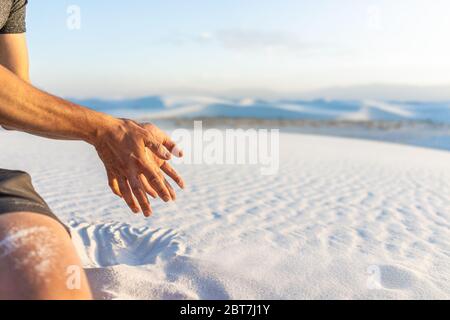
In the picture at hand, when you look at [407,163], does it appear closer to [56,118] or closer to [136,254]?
[136,254]

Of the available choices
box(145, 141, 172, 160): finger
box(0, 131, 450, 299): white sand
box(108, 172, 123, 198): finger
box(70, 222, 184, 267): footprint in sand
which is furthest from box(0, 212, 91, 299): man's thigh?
box(70, 222, 184, 267): footprint in sand

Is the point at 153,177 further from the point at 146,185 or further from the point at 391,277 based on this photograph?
the point at 391,277

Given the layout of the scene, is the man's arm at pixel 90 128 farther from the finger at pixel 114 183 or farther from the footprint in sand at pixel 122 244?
the footprint in sand at pixel 122 244

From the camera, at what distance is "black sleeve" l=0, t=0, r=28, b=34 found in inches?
88.7

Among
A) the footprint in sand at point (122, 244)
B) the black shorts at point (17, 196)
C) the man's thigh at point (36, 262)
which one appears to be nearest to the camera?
the man's thigh at point (36, 262)

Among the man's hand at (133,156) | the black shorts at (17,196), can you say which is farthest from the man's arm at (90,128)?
the black shorts at (17,196)

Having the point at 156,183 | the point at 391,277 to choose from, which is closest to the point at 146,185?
the point at 156,183

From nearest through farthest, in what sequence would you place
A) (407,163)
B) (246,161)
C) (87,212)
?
(87,212)
(246,161)
(407,163)

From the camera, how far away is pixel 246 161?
9328mm

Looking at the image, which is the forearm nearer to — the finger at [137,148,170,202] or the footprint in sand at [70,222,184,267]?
the finger at [137,148,170,202]

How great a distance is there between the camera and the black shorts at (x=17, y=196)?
170 centimetres

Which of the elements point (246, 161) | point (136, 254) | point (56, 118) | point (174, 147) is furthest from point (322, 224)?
point (246, 161)

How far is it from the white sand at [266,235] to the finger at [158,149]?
A: 2.77ft
